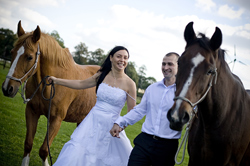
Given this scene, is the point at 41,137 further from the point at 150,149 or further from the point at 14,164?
the point at 150,149

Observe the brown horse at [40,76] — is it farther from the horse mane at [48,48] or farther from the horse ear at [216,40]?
the horse ear at [216,40]

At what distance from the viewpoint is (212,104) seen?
2.56 metres

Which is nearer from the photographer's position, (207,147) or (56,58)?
(207,147)

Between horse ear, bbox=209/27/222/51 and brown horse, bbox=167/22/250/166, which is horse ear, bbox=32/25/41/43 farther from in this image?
horse ear, bbox=209/27/222/51

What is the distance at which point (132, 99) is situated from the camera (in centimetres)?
383

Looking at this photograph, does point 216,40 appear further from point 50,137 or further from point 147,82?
point 147,82

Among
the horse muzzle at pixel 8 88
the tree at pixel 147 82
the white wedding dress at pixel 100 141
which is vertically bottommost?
the tree at pixel 147 82

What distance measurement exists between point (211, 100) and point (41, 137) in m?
6.64

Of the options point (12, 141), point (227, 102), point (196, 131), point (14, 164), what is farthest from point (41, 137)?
point (227, 102)

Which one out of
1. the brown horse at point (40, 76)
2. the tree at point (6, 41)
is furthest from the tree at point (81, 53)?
the brown horse at point (40, 76)

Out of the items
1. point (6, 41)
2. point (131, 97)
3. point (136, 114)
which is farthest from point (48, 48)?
point (6, 41)

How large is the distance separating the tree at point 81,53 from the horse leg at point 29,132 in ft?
245

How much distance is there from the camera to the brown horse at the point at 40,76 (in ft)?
13.6

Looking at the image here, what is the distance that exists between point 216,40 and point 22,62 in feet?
11.5
